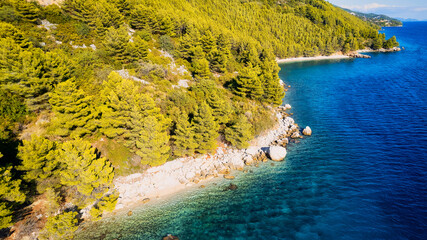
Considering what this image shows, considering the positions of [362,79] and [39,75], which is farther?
[362,79]

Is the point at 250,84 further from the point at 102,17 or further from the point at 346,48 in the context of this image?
the point at 346,48

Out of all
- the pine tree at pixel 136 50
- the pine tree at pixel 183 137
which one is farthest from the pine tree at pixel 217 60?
the pine tree at pixel 183 137

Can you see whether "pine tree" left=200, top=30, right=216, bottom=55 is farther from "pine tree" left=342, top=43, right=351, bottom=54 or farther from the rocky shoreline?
"pine tree" left=342, top=43, right=351, bottom=54

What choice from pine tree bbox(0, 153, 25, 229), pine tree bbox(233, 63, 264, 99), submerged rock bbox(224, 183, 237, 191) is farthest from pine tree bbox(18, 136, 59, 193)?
pine tree bbox(233, 63, 264, 99)

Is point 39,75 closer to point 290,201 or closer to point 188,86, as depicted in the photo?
point 188,86

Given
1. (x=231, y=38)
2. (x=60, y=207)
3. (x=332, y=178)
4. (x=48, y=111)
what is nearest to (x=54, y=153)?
(x=60, y=207)
